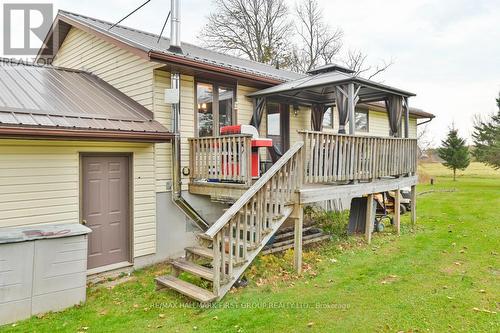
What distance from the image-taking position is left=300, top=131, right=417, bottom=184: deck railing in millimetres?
5805

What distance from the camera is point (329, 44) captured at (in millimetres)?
25609

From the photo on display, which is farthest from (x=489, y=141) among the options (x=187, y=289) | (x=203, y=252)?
(x=187, y=289)

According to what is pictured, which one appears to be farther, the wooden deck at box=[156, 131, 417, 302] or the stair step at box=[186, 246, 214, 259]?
the stair step at box=[186, 246, 214, 259]

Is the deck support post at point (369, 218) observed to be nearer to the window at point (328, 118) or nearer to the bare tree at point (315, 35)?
the window at point (328, 118)

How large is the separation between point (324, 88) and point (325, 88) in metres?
0.05

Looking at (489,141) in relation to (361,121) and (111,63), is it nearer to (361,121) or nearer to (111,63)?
(361,121)

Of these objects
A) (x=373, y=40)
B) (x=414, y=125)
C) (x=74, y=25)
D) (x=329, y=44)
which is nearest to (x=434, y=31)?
(x=414, y=125)

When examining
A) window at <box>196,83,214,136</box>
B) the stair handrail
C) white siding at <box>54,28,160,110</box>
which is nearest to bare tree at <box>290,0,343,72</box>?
white siding at <box>54,28,160,110</box>

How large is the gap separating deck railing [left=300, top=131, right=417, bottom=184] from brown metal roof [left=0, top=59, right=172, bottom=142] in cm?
269

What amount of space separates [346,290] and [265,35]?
21303mm

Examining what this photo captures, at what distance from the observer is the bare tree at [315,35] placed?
2548 cm

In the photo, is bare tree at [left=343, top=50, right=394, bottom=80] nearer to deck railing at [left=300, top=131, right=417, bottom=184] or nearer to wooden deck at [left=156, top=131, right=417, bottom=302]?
deck railing at [left=300, top=131, right=417, bottom=184]

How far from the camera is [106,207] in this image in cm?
605
